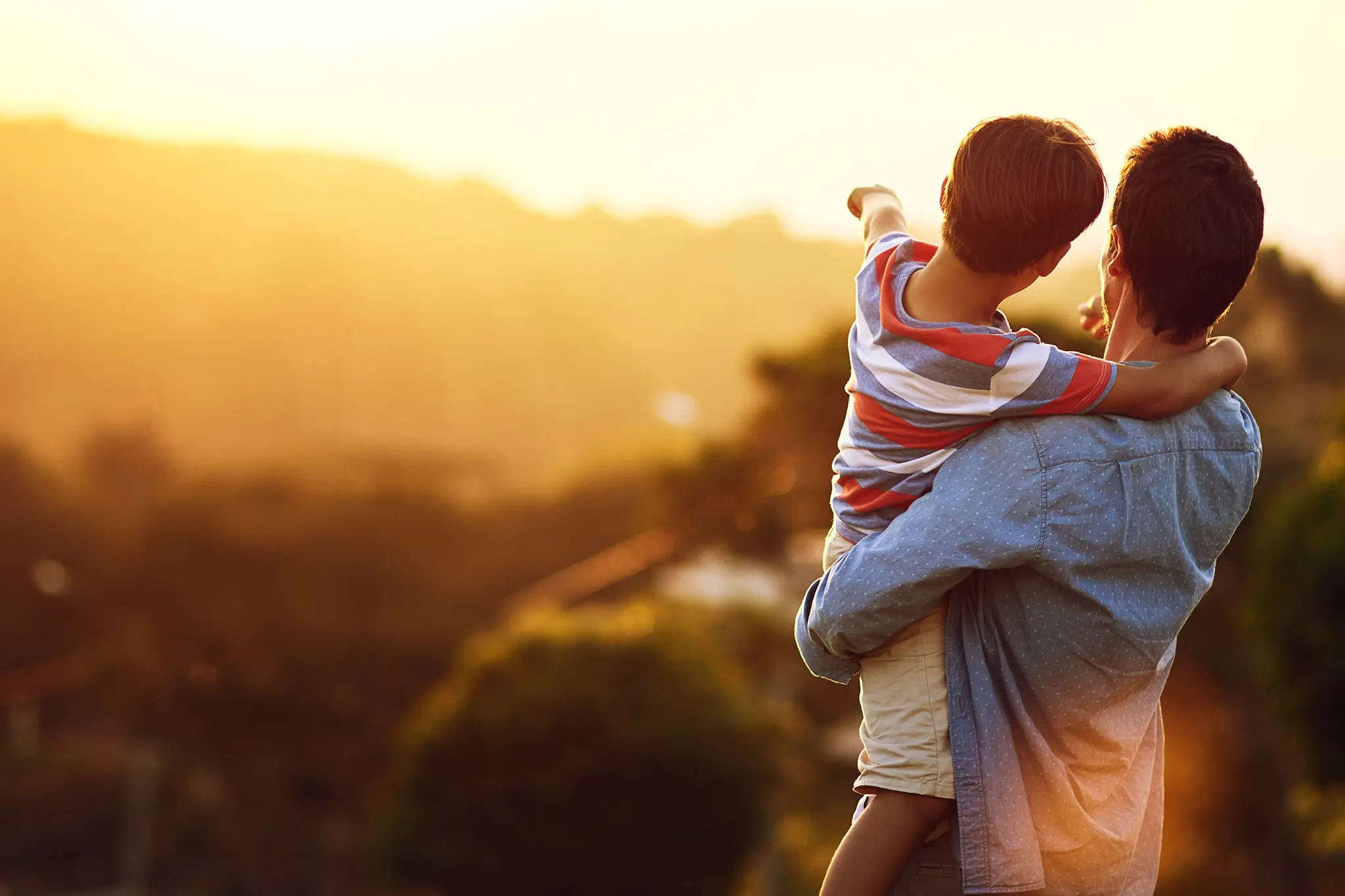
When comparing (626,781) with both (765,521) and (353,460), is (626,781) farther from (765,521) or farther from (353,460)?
(353,460)

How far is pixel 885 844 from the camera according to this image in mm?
1394

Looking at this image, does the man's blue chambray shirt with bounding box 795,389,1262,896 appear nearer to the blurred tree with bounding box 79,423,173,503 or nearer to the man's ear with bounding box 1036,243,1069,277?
Answer: the man's ear with bounding box 1036,243,1069,277

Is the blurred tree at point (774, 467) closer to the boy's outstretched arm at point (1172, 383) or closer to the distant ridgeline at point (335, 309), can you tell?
the boy's outstretched arm at point (1172, 383)

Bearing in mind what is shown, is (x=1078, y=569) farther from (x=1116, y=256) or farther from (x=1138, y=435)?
(x=1116, y=256)

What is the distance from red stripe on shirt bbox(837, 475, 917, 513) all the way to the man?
0.22 ft

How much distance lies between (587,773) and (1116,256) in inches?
420

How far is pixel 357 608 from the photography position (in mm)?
24469

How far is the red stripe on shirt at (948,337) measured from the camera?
1.33 meters

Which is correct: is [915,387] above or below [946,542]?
above

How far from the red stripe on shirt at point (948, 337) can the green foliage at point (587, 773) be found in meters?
10.5

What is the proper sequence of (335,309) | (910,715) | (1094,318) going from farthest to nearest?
(335,309), (1094,318), (910,715)

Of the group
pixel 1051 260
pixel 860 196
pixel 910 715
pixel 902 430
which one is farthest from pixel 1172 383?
pixel 860 196

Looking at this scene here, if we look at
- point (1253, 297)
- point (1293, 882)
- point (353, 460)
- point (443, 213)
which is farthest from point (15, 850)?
point (443, 213)

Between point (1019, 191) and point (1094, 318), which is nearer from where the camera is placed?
point (1019, 191)
